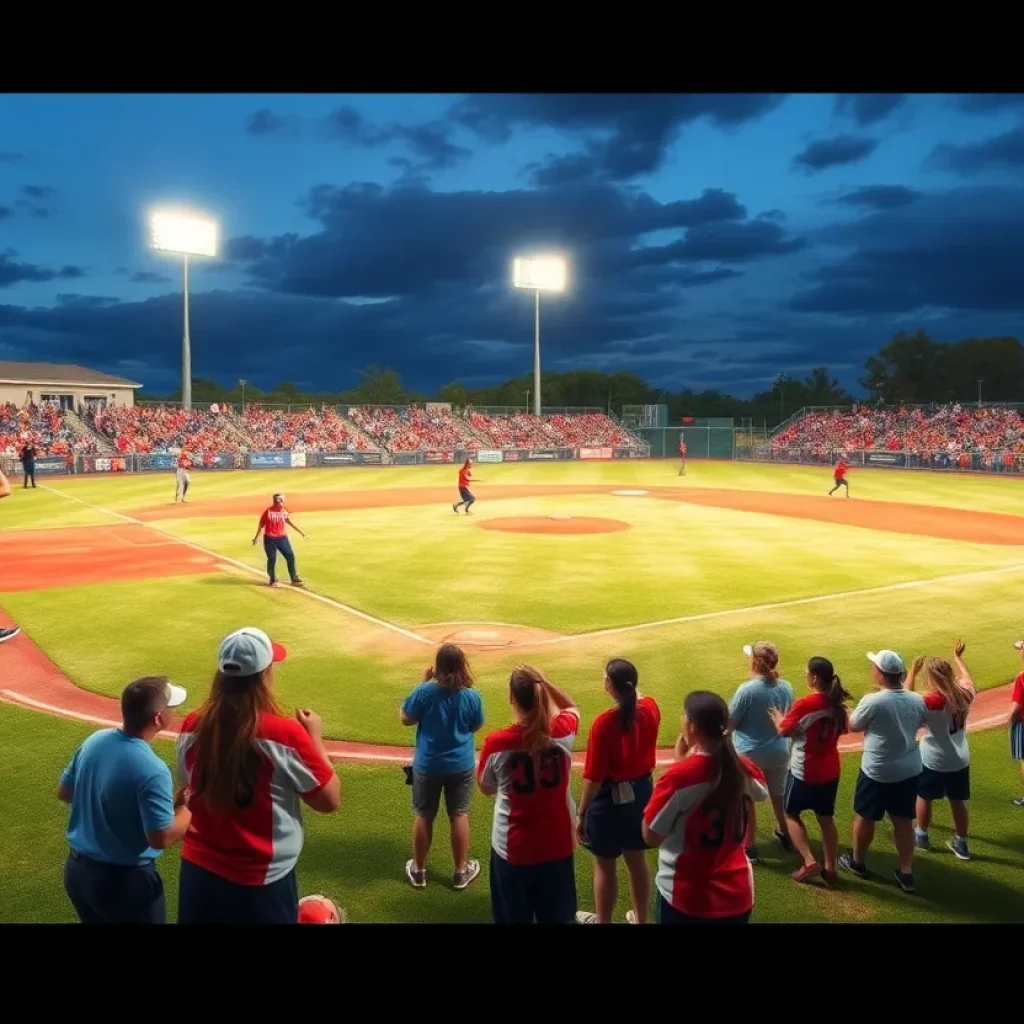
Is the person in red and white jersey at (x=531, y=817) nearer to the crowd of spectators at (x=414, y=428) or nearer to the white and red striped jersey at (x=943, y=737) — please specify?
the white and red striped jersey at (x=943, y=737)

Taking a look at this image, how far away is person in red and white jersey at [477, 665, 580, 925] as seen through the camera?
4.68 meters

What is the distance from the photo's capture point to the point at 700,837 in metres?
4.15

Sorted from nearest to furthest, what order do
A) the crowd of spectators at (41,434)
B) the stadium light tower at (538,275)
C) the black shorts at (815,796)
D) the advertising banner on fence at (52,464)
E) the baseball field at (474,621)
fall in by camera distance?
the black shorts at (815,796), the baseball field at (474,621), the advertising banner on fence at (52,464), the crowd of spectators at (41,434), the stadium light tower at (538,275)

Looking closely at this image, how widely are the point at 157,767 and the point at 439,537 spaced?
60.0 feet

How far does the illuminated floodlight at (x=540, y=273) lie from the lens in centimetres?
6888

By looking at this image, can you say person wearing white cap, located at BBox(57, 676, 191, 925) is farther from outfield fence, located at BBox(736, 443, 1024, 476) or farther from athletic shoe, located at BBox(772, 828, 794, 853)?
outfield fence, located at BBox(736, 443, 1024, 476)

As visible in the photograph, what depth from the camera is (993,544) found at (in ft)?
71.1

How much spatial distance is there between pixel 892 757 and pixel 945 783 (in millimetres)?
811

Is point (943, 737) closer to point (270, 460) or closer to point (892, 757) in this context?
point (892, 757)

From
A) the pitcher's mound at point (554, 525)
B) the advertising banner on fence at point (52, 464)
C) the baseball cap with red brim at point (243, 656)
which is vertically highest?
the advertising banner on fence at point (52, 464)

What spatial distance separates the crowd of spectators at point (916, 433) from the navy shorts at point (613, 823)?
1941 inches

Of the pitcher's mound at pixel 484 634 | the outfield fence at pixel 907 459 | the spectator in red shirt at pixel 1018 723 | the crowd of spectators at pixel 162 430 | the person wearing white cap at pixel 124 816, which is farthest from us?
the crowd of spectators at pixel 162 430

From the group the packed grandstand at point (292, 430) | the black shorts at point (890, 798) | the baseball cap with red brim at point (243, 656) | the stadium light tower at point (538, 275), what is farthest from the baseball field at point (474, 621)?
the stadium light tower at point (538, 275)
